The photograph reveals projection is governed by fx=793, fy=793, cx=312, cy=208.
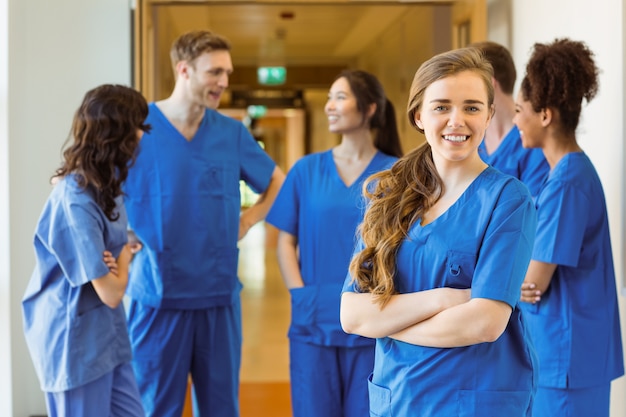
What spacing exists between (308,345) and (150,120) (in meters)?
0.94

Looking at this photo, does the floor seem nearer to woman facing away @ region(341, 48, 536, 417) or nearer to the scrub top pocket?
the scrub top pocket

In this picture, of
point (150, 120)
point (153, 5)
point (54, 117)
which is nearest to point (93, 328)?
point (150, 120)

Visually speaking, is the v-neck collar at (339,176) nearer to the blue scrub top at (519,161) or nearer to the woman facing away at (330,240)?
the woman facing away at (330,240)

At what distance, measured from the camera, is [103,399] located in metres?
2.09

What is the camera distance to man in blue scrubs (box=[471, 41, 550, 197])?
2459 mm

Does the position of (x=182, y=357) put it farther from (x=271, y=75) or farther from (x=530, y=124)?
(x=271, y=75)

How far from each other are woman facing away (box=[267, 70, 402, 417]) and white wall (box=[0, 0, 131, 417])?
1.29m

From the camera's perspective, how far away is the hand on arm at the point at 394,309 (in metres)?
1.41

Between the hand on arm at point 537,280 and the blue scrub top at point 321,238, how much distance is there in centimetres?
49

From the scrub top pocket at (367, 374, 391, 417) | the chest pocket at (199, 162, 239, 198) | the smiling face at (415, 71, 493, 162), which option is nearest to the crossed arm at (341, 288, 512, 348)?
the scrub top pocket at (367, 374, 391, 417)

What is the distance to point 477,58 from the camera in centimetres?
149

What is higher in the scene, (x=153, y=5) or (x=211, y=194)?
(x=153, y=5)

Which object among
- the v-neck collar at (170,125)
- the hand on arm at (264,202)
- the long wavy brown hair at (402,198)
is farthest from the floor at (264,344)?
the long wavy brown hair at (402,198)

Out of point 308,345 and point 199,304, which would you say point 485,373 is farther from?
point 199,304
